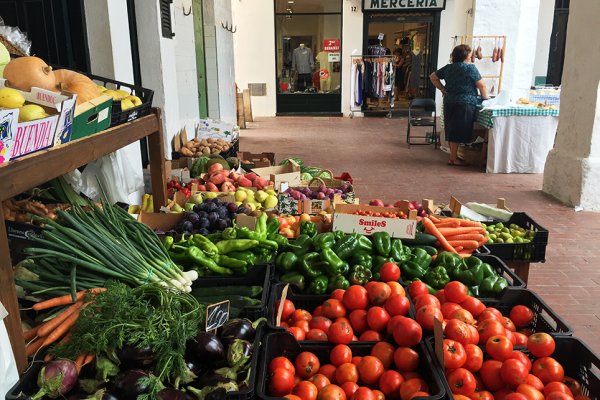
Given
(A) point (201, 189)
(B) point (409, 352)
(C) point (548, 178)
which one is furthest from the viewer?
(C) point (548, 178)

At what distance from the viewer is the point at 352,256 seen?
2.69 m

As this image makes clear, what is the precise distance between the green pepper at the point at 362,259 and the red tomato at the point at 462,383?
89cm

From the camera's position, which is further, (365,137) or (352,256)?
(365,137)

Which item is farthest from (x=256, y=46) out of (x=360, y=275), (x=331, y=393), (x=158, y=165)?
(x=331, y=393)

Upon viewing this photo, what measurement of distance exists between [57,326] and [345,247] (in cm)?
145

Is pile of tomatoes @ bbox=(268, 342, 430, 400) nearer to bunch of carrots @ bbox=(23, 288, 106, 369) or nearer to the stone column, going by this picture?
bunch of carrots @ bbox=(23, 288, 106, 369)

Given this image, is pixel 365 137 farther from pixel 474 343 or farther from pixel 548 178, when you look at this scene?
pixel 474 343

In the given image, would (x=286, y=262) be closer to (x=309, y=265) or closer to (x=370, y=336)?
(x=309, y=265)

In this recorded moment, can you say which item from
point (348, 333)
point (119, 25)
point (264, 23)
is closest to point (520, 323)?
point (348, 333)

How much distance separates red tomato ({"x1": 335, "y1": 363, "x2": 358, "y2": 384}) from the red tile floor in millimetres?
1939

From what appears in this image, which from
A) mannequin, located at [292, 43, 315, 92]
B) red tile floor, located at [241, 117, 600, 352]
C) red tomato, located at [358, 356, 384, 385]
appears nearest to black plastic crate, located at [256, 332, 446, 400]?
red tomato, located at [358, 356, 384, 385]

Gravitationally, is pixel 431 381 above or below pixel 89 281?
below

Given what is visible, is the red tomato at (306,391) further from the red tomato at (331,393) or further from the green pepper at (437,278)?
the green pepper at (437,278)

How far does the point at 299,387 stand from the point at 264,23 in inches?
623
